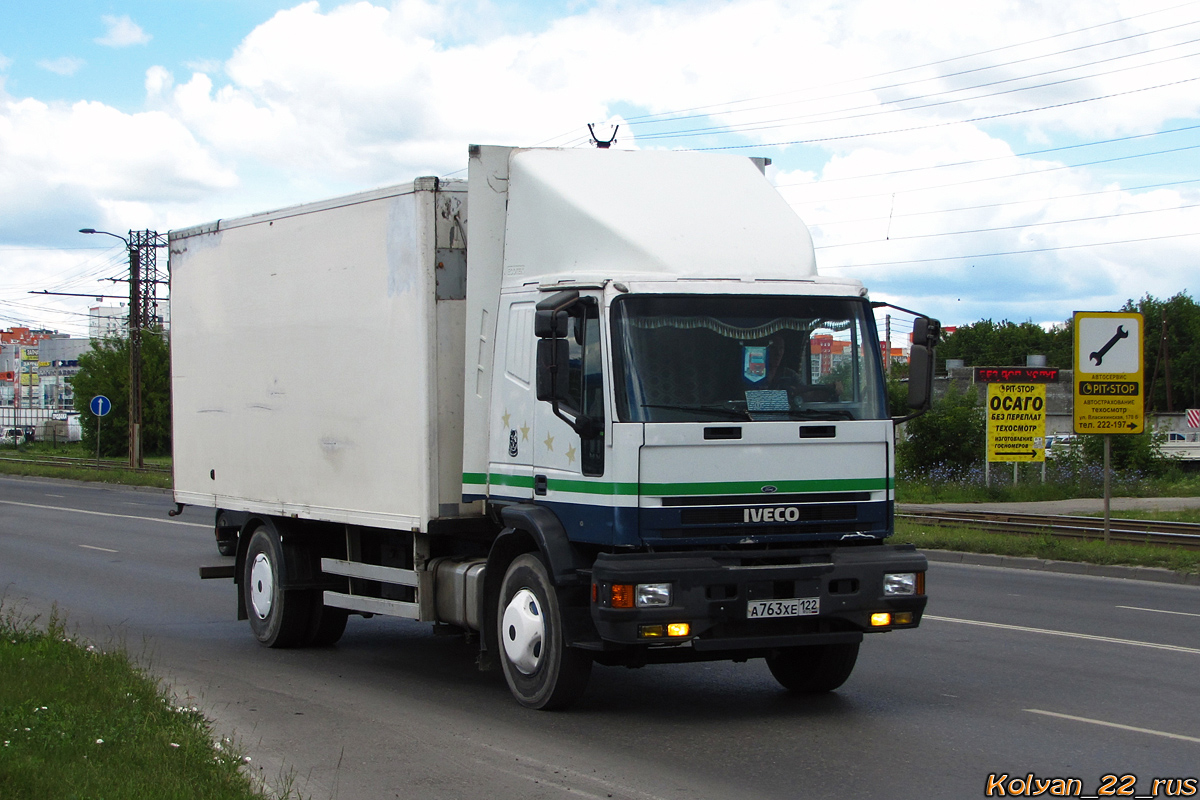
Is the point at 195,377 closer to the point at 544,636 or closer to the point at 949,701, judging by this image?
the point at 544,636

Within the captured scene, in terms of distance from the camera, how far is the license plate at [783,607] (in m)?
7.62

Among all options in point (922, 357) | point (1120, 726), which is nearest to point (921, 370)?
point (922, 357)

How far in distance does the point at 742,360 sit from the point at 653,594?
1.46 m

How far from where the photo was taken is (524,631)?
27.2 feet

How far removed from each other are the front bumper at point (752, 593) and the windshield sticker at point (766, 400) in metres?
0.82

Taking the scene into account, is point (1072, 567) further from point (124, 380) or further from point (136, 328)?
point (124, 380)

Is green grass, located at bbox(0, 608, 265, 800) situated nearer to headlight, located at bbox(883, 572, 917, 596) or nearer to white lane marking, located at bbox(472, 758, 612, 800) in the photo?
white lane marking, located at bbox(472, 758, 612, 800)

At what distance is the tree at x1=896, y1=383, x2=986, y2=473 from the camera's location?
3606 cm

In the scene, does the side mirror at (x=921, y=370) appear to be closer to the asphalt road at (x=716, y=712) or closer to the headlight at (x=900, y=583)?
the headlight at (x=900, y=583)

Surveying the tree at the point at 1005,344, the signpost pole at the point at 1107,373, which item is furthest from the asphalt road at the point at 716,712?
the tree at the point at 1005,344

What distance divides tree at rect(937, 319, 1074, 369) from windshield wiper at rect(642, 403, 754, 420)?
11859 centimetres

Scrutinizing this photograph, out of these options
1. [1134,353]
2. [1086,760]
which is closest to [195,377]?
[1086,760]

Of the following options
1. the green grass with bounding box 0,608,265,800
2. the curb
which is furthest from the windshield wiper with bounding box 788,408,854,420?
the curb

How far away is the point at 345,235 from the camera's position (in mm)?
10125
